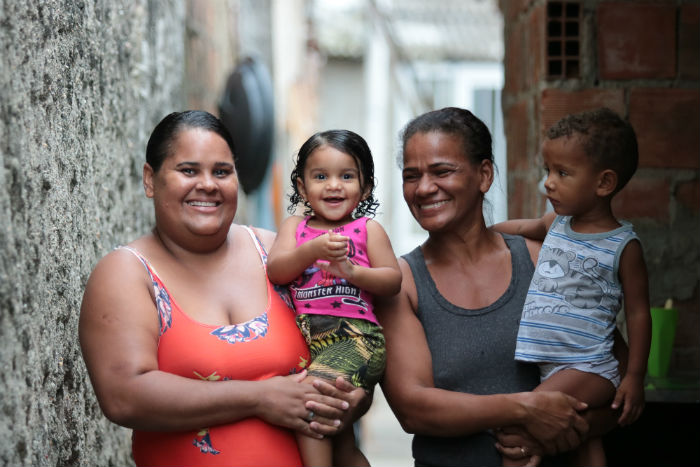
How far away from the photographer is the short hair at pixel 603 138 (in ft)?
7.46

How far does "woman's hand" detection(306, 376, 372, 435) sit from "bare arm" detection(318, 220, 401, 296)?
10.4 inches

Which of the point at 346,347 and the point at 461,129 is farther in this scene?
the point at 461,129

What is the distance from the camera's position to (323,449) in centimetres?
216

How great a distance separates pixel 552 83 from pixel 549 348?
1.02 meters

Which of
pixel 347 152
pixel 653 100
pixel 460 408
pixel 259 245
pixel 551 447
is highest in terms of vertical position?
pixel 653 100

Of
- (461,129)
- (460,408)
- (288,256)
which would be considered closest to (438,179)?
(461,129)

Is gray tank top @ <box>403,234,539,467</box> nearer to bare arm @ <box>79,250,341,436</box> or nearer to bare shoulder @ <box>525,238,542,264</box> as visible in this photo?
bare shoulder @ <box>525,238,542,264</box>

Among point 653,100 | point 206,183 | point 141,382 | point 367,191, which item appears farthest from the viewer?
point 653,100

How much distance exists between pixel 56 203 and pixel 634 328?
5.22 ft

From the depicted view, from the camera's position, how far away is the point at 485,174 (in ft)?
8.16

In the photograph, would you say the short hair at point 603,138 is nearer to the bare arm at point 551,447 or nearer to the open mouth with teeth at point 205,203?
the bare arm at point 551,447

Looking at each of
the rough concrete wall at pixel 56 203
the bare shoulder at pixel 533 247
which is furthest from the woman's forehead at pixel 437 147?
the rough concrete wall at pixel 56 203

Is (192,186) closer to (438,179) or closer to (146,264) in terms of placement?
(146,264)

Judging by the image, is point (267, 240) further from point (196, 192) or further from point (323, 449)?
point (323, 449)
